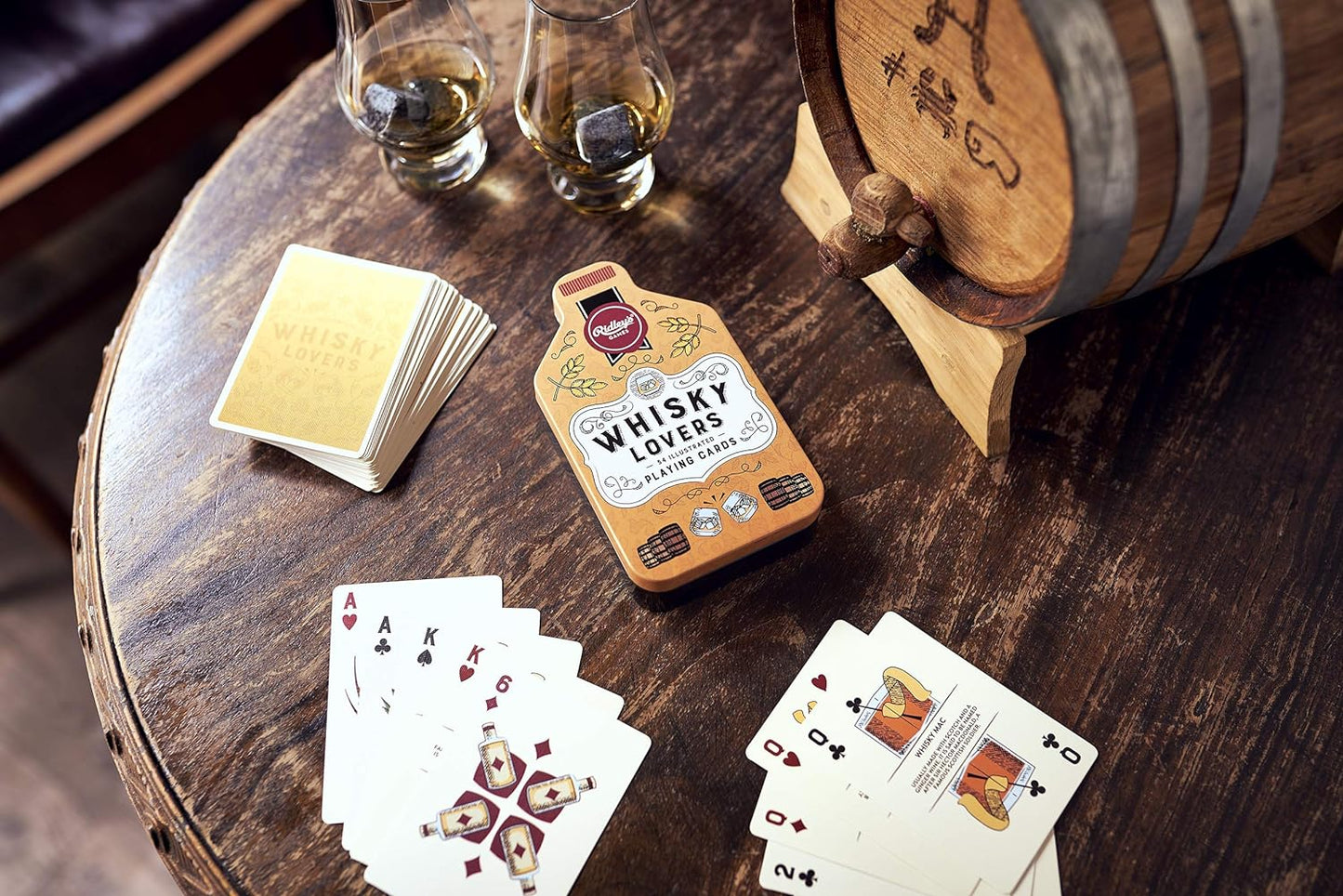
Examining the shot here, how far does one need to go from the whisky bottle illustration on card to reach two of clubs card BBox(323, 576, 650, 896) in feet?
0.50

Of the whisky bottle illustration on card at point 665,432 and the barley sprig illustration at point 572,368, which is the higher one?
the barley sprig illustration at point 572,368

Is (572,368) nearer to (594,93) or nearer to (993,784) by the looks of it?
(594,93)

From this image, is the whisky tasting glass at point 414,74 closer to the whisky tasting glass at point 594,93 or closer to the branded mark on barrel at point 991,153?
the whisky tasting glass at point 594,93

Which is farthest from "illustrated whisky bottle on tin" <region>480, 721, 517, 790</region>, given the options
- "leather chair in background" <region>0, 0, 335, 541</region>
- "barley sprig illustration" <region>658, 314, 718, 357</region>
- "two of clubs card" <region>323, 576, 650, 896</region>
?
"leather chair in background" <region>0, 0, 335, 541</region>

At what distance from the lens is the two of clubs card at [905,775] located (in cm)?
98

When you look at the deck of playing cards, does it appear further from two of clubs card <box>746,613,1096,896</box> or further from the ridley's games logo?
two of clubs card <box>746,613,1096,896</box>

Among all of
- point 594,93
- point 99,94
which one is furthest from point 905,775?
point 99,94

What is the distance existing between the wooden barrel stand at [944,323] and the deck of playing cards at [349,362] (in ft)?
1.45

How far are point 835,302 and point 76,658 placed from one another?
5.73 ft

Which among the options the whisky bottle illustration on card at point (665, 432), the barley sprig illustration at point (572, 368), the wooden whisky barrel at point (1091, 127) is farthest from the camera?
the barley sprig illustration at point (572, 368)

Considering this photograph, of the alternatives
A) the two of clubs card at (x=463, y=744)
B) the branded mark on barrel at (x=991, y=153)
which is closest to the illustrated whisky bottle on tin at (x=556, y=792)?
the two of clubs card at (x=463, y=744)

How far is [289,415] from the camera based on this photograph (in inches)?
47.0

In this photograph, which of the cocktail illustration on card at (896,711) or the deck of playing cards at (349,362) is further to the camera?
the deck of playing cards at (349,362)

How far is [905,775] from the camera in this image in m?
1.03
